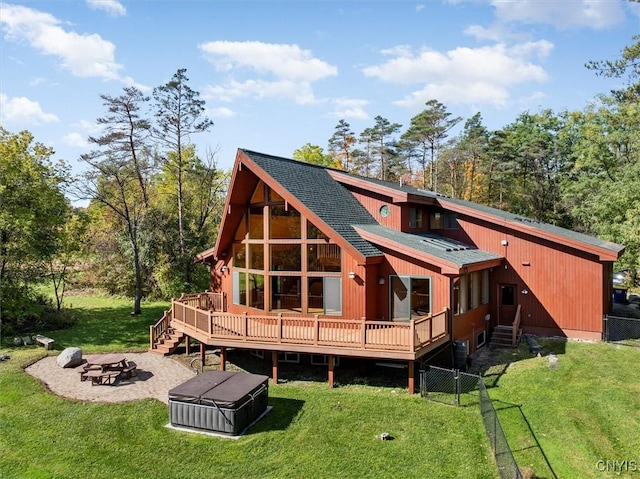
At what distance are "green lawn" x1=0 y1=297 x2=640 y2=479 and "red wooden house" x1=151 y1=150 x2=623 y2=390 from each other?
1.68 metres

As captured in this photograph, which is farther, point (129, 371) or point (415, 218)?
point (415, 218)

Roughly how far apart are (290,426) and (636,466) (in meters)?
7.16

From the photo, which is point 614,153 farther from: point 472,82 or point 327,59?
point 327,59

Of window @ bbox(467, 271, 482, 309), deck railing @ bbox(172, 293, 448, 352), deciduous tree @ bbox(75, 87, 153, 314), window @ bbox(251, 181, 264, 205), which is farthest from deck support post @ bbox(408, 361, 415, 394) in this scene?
deciduous tree @ bbox(75, 87, 153, 314)

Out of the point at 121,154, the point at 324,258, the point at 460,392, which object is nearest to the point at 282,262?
the point at 324,258

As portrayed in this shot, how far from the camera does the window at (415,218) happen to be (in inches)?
684

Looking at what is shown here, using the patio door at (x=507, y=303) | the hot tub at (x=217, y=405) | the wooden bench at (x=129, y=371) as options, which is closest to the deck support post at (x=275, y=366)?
the hot tub at (x=217, y=405)

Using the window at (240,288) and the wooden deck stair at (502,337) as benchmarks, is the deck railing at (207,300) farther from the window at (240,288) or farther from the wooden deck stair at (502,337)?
the wooden deck stair at (502,337)

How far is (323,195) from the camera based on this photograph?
15.7 metres

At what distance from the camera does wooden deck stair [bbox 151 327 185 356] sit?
16.1m

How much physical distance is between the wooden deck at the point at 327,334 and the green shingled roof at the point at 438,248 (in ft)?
5.87

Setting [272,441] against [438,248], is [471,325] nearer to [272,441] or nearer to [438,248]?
[438,248]

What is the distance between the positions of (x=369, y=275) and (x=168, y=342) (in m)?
8.44

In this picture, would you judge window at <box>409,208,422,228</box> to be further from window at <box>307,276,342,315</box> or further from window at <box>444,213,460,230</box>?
window at <box>307,276,342,315</box>
